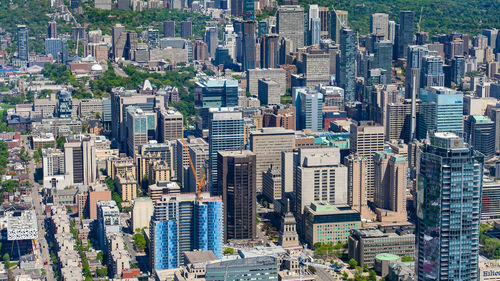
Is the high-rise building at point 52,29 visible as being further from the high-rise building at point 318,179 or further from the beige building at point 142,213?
the high-rise building at point 318,179

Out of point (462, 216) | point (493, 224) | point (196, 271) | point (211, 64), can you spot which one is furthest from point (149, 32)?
point (462, 216)

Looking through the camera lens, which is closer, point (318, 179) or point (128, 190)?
point (318, 179)

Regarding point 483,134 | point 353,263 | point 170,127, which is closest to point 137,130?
point 170,127

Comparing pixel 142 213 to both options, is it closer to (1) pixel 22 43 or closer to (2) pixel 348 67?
(2) pixel 348 67

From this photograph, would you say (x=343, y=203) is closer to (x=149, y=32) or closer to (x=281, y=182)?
(x=281, y=182)

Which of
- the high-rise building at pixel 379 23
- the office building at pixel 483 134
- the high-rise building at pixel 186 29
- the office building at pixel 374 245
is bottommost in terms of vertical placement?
the office building at pixel 374 245

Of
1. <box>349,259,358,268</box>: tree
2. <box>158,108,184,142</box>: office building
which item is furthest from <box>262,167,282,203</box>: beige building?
<box>158,108,184,142</box>: office building

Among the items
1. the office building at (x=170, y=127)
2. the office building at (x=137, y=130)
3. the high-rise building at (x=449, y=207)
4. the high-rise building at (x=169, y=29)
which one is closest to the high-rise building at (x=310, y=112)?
the office building at (x=170, y=127)
